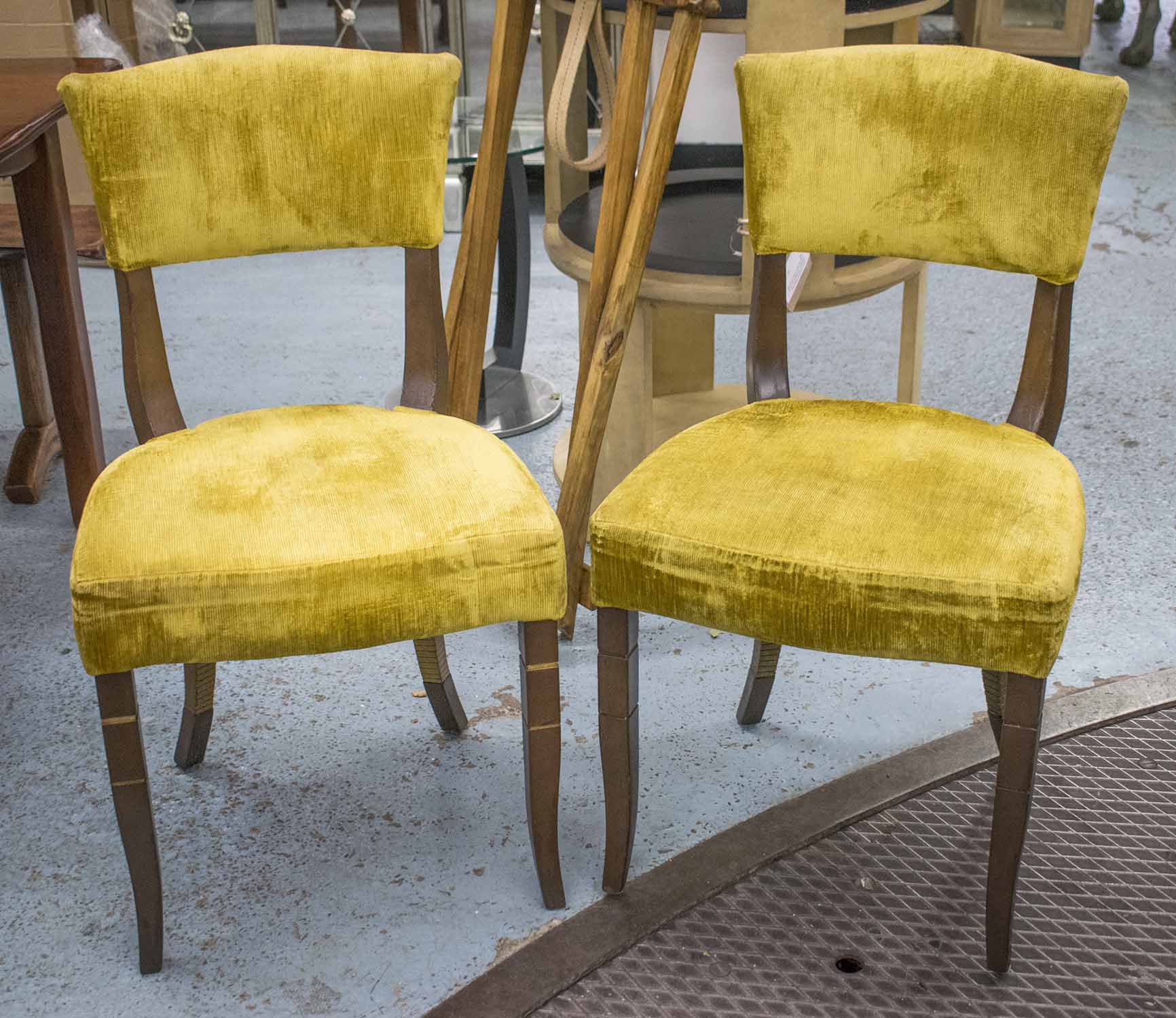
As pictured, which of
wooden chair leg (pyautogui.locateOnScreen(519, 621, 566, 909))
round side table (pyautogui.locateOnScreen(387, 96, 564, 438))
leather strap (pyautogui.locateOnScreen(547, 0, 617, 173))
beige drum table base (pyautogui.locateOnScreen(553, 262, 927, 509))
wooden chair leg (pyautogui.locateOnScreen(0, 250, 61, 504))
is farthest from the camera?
round side table (pyautogui.locateOnScreen(387, 96, 564, 438))

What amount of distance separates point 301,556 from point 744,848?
0.68 metres

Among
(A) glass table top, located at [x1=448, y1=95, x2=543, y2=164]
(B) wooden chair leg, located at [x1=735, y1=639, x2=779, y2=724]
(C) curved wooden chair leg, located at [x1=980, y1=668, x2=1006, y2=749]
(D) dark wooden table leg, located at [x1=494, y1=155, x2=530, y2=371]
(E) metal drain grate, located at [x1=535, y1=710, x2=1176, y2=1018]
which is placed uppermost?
(A) glass table top, located at [x1=448, y1=95, x2=543, y2=164]

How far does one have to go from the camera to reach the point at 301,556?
4.24 feet

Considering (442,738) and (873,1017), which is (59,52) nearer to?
(442,738)

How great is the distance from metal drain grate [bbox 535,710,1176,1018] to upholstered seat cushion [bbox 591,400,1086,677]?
0.37 m

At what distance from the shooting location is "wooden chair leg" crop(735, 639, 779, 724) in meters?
1.81

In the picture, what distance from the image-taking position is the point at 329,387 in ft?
9.37

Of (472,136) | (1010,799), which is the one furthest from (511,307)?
(1010,799)

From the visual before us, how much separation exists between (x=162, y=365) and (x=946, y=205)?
957 millimetres

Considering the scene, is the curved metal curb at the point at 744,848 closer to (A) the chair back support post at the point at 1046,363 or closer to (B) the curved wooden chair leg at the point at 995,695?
(B) the curved wooden chair leg at the point at 995,695

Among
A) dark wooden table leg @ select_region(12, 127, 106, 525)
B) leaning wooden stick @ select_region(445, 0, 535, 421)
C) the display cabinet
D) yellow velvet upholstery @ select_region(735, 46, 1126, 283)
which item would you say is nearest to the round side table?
Answer: leaning wooden stick @ select_region(445, 0, 535, 421)

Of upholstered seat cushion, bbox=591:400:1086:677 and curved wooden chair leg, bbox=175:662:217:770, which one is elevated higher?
upholstered seat cushion, bbox=591:400:1086:677

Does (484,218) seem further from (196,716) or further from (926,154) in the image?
(196,716)

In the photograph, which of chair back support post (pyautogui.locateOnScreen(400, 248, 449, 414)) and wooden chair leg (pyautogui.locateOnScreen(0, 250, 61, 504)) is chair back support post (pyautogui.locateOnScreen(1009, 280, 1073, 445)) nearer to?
chair back support post (pyautogui.locateOnScreen(400, 248, 449, 414))
